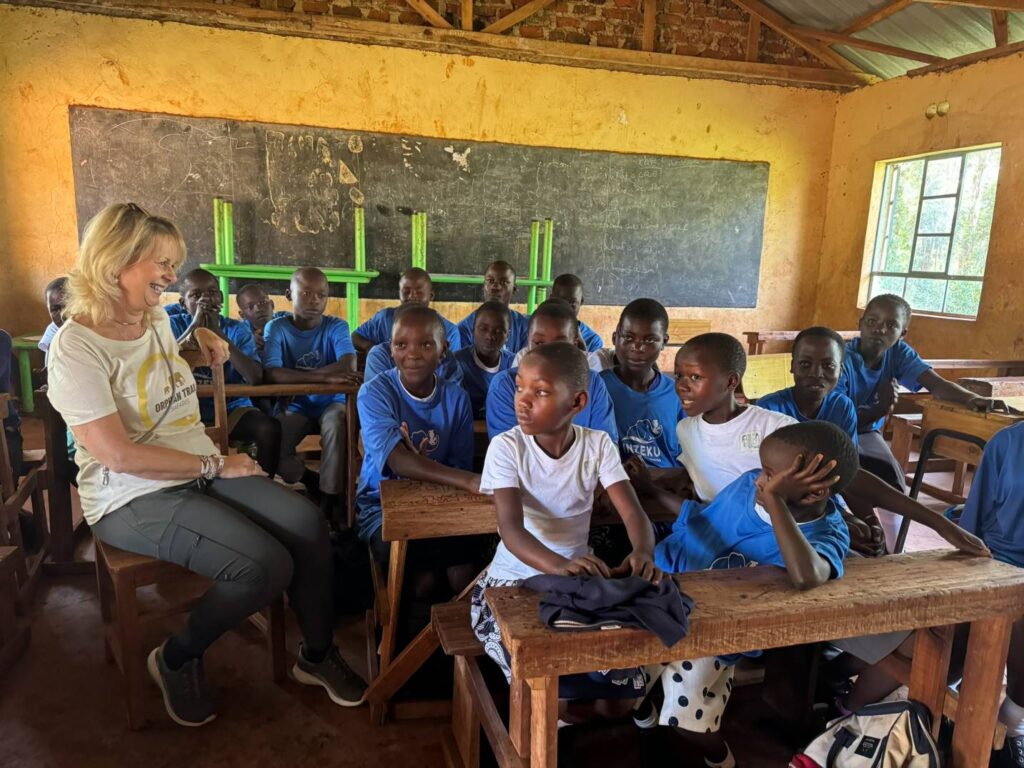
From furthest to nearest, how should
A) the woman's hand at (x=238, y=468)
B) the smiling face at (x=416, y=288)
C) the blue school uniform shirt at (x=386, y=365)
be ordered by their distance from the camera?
the smiling face at (x=416, y=288) < the blue school uniform shirt at (x=386, y=365) < the woman's hand at (x=238, y=468)

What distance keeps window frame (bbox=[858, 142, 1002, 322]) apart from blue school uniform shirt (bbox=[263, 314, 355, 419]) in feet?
17.5

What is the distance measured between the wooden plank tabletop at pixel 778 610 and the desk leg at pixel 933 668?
0.10 m

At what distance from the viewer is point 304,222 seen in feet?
19.2

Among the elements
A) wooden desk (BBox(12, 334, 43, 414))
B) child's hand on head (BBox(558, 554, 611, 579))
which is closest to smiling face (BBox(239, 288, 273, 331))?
wooden desk (BBox(12, 334, 43, 414))

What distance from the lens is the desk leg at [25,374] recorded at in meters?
5.15

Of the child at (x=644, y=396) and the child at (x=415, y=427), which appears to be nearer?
the child at (x=415, y=427)

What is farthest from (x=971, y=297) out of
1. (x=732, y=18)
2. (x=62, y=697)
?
(x=62, y=697)

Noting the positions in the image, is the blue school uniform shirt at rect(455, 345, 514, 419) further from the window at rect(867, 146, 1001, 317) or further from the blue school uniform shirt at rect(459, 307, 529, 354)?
the window at rect(867, 146, 1001, 317)

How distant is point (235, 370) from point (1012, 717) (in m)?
3.06

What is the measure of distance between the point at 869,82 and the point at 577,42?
9.97 feet


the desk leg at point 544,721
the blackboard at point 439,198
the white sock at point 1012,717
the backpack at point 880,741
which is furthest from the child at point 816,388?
the blackboard at point 439,198

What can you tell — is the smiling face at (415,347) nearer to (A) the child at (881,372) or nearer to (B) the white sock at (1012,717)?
(B) the white sock at (1012,717)

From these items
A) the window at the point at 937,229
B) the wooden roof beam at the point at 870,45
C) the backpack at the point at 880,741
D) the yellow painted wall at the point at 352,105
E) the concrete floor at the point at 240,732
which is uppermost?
the wooden roof beam at the point at 870,45

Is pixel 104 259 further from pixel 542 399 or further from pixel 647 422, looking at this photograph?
pixel 647 422
